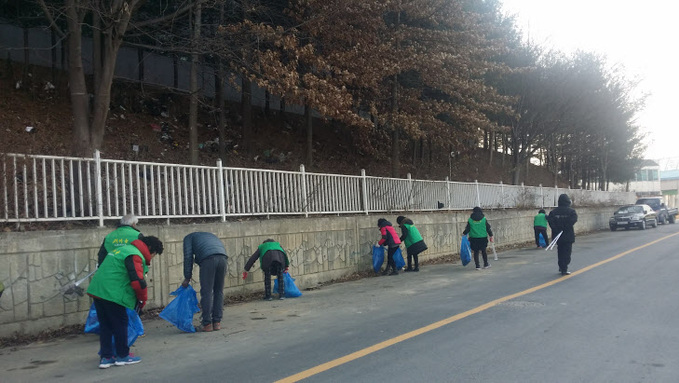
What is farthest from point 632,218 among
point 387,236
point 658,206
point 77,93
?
point 77,93

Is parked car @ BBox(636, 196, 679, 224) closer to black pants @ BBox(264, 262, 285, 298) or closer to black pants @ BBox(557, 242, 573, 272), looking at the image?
black pants @ BBox(557, 242, 573, 272)

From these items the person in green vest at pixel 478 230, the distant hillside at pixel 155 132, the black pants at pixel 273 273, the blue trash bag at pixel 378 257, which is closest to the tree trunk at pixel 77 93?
the distant hillside at pixel 155 132

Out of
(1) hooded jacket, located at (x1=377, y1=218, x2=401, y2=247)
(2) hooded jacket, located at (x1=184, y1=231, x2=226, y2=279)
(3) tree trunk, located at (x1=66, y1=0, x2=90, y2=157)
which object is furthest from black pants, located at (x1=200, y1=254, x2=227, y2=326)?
(1) hooded jacket, located at (x1=377, y1=218, x2=401, y2=247)

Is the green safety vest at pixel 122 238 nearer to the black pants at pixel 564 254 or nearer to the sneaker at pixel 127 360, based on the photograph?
the sneaker at pixel 127 360

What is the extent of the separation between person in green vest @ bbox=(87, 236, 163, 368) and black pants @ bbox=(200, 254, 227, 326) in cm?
145

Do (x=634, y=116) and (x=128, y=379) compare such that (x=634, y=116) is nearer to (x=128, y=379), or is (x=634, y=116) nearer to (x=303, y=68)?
(x=303, y=68)

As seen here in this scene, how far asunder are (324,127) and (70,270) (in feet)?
56.8

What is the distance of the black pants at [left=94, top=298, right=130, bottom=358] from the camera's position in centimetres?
574

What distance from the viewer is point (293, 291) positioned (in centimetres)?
1054

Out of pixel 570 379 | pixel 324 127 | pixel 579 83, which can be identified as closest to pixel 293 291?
pixel 570 379

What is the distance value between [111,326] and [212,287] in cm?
175

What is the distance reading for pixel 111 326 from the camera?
5777 mm

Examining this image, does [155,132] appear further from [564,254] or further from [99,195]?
[564,254]

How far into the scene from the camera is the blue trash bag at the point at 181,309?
723 centimetres
